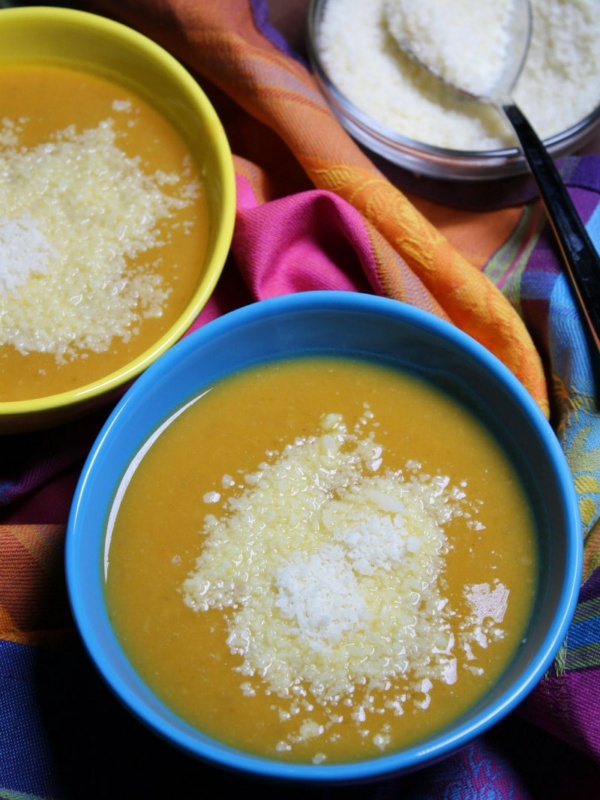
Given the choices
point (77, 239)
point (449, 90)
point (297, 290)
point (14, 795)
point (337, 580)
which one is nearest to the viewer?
point (337, 580)

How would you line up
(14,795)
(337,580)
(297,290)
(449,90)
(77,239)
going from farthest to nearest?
(449,90) < (297,290) < (77,239) < (14,795) < (337,580)

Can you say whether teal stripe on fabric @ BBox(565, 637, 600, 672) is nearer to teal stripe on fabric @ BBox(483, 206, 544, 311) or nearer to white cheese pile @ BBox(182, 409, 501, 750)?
white cheese pile @ BBox(182, 409, 501, 750)

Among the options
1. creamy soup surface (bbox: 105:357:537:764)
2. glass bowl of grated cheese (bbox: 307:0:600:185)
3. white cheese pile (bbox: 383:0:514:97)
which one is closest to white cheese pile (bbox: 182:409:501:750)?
creamy soup surface (bbox: 105:357:537:764)

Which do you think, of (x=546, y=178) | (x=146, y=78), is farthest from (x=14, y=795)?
(x=546, y=178)

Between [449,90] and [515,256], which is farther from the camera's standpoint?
[449,90]

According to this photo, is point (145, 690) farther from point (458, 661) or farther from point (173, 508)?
point (458, 661)

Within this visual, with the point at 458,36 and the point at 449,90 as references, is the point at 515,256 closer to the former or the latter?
the point at 449,90

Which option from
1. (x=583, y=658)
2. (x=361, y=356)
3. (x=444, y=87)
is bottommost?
(x=583, y=658)
